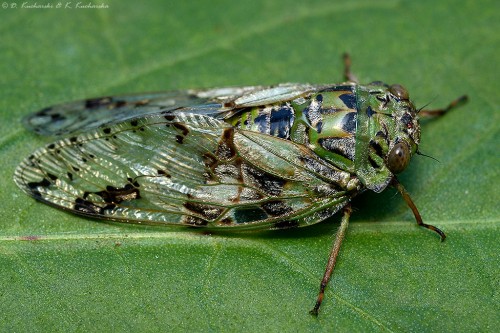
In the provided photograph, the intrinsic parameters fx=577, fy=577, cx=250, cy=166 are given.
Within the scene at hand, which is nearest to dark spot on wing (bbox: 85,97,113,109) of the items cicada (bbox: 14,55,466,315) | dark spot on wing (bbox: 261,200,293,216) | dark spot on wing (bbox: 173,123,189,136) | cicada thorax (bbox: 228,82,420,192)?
cicada (bbox: 14,55,466,315)

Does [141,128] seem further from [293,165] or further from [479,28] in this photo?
[479,28]

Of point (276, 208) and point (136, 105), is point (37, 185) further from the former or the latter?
point (276, 208)

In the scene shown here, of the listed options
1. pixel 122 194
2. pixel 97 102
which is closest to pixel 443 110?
pixel 122 194

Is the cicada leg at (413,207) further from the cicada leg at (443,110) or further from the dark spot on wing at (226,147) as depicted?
the dark spot on wing at (226,147)

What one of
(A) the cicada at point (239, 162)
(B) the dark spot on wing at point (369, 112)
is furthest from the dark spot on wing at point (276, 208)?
(B) the dark spot on wing at point (369, 112)

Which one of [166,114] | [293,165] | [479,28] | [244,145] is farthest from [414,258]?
[479,28]
